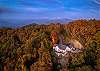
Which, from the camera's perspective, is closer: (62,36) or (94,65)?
(94,65)

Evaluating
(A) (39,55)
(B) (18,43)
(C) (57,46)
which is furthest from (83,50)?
(B) (18,43)

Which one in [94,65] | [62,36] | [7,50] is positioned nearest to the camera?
[94,65]

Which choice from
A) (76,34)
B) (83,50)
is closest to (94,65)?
(83,50)

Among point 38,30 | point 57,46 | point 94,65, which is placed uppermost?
point 38,30

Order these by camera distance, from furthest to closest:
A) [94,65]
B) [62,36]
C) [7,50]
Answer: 1. [62,36]
2. [7,50]
3. [94,65]

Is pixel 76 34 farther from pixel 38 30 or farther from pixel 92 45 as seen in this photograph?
pixel 38 30

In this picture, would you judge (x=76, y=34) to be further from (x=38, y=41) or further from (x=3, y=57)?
(x=3, y=57)

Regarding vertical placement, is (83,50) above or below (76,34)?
below
